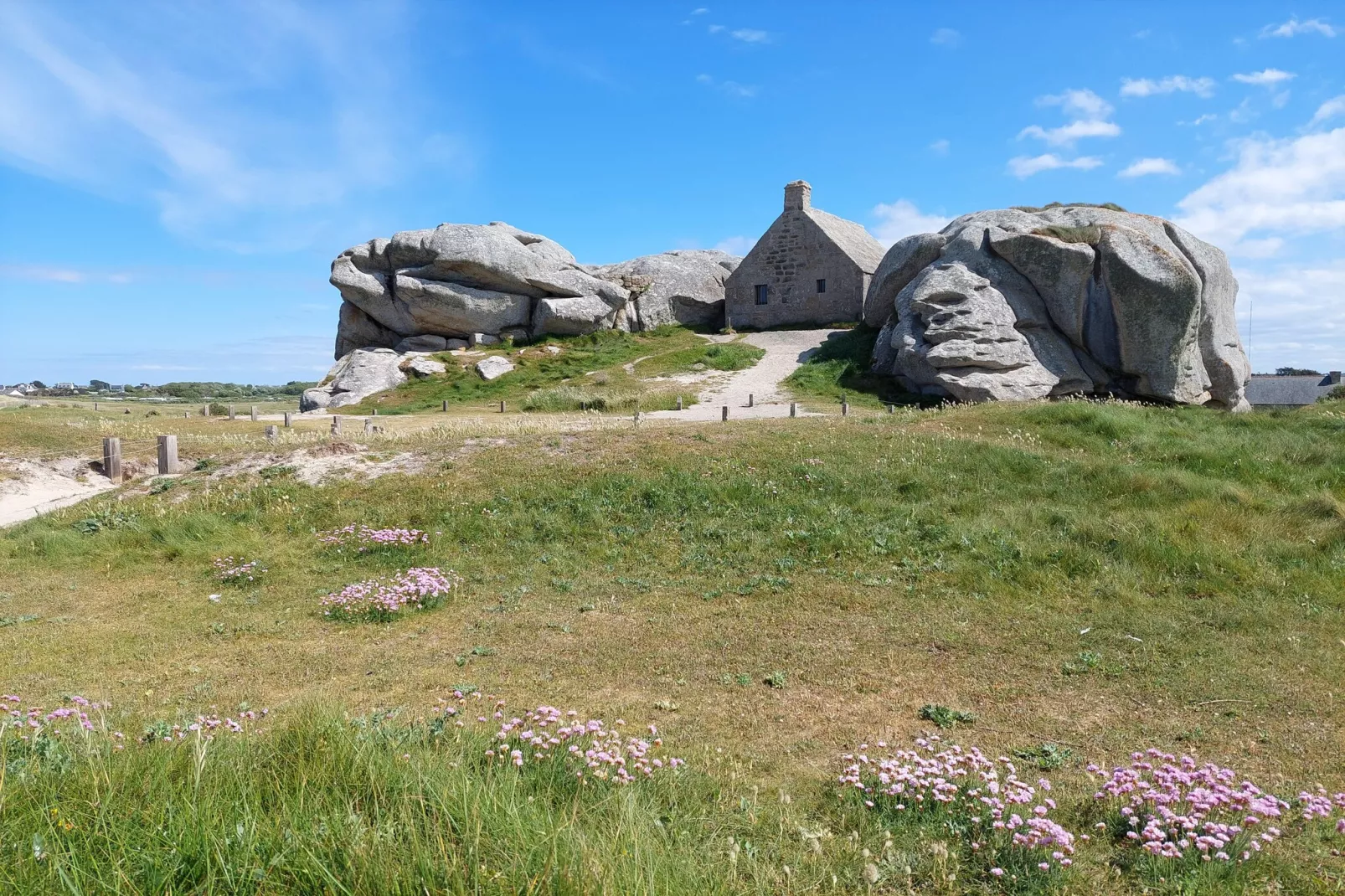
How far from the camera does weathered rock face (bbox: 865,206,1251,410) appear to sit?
29.9m

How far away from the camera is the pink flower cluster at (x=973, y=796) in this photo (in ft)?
14.4

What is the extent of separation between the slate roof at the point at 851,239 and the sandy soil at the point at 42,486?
36.3m

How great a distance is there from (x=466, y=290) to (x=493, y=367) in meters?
6.23

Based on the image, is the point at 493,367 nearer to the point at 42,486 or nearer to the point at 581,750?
the point at 42,486

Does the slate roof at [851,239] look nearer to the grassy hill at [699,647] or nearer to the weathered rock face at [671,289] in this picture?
the weathered rock face at [671,289]

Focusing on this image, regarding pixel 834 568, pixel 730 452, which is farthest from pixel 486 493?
pixel 834 568

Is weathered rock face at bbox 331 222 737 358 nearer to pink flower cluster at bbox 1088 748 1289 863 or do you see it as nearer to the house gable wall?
the house gable wall

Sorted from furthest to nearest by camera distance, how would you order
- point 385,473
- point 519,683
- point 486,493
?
point 385,473 → point 486,493 → point 519,683

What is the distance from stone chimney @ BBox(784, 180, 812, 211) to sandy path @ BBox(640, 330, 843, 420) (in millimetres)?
7247

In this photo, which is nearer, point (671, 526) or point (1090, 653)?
Result: point (1090, 653)

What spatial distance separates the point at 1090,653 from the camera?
8289 mm

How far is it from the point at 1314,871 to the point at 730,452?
1209 centimetres

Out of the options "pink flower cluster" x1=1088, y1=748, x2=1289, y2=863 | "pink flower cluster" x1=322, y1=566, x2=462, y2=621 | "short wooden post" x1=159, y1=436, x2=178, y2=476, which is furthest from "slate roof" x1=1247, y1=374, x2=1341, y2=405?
"short wooden post" x1=159, y1=436, x2=178, y2=476

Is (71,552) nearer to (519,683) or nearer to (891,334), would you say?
(519,683)
